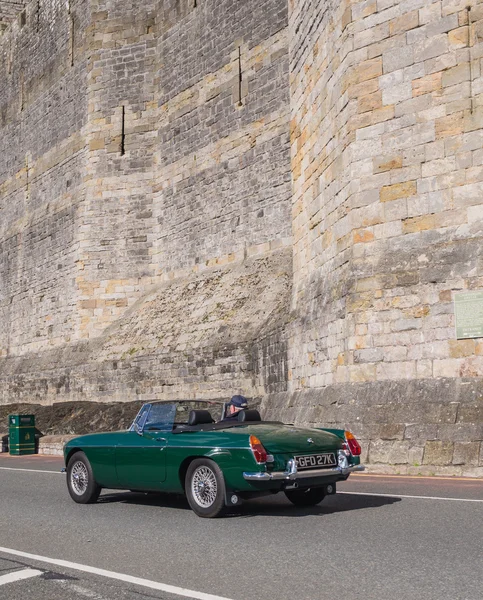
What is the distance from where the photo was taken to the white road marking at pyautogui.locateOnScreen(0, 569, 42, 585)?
17.8 feet

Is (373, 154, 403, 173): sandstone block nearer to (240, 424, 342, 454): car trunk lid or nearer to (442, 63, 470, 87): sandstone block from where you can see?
(442, 63, 470, 87): sandstone block

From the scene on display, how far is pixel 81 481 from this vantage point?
9.54m

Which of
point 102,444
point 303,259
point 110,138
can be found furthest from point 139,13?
point 102,444

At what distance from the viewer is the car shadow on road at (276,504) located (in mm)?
8297

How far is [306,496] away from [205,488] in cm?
123

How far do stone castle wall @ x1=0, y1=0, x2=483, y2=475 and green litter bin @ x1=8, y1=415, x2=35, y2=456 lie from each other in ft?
15.3

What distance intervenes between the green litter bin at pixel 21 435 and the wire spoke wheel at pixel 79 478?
11042 millimetres

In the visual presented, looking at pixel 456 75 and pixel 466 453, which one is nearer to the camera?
pixel 466 453

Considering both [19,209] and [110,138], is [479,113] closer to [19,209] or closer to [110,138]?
[110,138]

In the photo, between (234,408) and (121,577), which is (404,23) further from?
(121,577)

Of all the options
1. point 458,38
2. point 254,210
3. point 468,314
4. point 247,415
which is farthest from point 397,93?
point 254,210

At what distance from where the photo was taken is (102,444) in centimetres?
929

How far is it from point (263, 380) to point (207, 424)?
11.4 m

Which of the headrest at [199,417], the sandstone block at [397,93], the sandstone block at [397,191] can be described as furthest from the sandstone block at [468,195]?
the headrest at [199,417]
